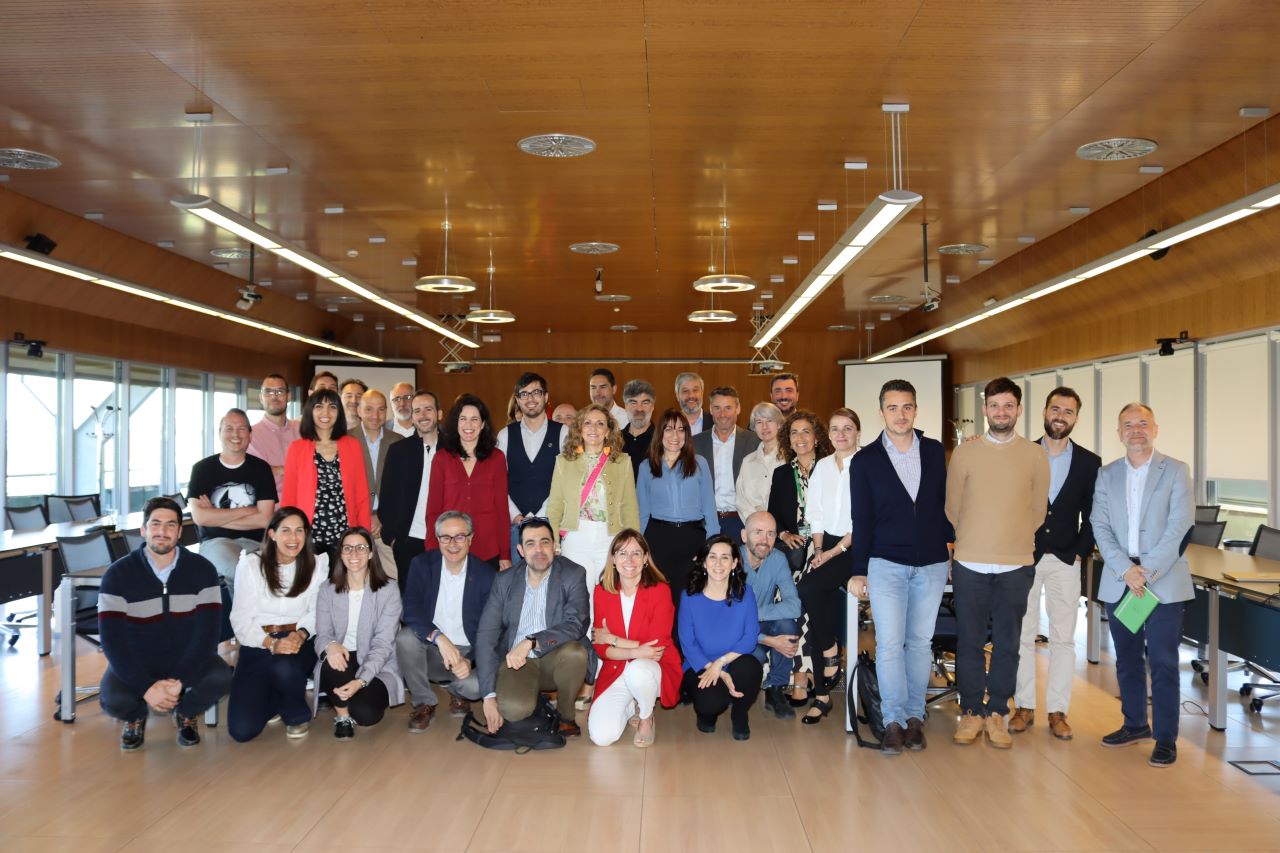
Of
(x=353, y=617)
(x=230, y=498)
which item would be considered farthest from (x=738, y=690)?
(x=230, y=498)


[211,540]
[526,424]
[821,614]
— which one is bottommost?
[821,614]

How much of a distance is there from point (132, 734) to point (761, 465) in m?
3.73

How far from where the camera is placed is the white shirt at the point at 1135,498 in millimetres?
4824

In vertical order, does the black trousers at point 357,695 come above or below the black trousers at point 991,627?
below

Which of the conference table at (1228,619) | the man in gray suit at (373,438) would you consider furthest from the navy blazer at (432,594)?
the conference table at (1228,619)

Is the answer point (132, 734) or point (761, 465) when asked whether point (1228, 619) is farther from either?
point (132, 734)

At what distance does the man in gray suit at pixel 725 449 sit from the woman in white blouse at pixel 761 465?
17cm

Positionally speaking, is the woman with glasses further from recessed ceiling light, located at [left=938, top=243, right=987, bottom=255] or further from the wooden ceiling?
recessed ceiling light, located at [left=938, top=243, right=987, bottom=255]

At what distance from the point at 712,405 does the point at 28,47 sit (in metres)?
4.56

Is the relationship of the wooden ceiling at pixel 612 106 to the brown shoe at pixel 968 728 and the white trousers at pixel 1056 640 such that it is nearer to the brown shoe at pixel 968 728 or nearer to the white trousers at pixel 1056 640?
the white trousers at pixel 1056 640

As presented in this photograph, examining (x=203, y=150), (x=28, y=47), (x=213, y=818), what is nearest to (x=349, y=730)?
(x=213, y=818)

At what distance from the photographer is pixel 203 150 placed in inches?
293

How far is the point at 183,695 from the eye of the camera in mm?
4855

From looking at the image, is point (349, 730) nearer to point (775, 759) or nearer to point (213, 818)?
point (213, 818)
